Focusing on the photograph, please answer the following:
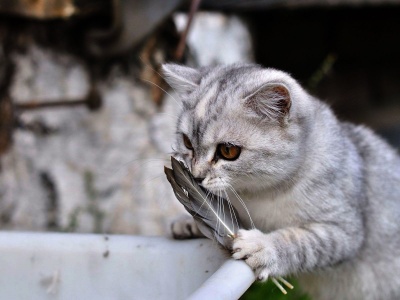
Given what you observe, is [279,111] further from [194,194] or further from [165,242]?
[165,242]

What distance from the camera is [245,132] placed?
170cm

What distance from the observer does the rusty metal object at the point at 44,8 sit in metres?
2.37

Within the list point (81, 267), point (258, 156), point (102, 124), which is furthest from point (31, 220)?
point (258, 156)

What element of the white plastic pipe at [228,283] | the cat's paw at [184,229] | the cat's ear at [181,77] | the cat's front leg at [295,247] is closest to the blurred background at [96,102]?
the cat's ear at [181,77]

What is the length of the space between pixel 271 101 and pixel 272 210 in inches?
12.2

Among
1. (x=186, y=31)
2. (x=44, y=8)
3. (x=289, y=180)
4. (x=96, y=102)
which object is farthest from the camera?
(x=96, y=102)

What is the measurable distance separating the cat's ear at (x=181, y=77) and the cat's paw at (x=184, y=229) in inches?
14.2

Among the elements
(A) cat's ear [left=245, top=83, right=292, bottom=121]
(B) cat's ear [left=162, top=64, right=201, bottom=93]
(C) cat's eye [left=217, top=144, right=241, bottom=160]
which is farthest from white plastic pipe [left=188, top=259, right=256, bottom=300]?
(B) cat's ear [left=162, top=64, right=201, bottom=93]

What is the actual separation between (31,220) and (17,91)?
50cm

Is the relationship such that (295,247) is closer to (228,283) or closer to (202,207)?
(202,207)

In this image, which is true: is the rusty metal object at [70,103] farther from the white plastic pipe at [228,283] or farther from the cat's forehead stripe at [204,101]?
the white plastic pipe at [228,283]

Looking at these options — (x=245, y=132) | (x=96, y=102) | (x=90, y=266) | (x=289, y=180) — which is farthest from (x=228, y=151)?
(x=96, y=102)

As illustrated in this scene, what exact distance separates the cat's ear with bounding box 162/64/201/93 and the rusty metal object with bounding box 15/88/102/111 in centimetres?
76

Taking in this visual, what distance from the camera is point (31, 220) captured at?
8.66 feet
